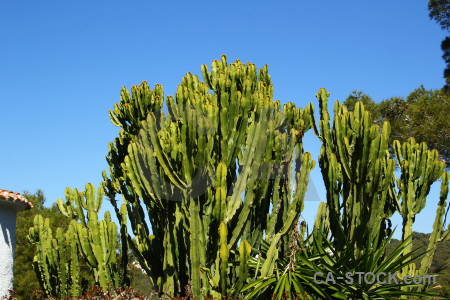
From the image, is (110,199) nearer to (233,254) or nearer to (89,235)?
(89,235)

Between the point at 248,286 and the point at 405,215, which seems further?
the point at 405,215

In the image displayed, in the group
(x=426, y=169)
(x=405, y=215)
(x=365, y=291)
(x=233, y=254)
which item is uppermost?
(x=426, y=169)

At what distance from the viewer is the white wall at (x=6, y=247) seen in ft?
36.7

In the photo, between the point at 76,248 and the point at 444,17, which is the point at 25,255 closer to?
the point at 76,248

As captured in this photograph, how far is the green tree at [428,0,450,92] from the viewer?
19.1m

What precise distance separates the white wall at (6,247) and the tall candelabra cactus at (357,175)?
22.1 ft

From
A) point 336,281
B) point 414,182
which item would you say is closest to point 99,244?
point 336,281

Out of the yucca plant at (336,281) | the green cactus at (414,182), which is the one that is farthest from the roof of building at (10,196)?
the green cactus at (414,182)

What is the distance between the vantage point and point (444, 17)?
62.8ft

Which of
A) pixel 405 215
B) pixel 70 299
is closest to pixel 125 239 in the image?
pixel 70 299

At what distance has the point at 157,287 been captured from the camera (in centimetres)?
964

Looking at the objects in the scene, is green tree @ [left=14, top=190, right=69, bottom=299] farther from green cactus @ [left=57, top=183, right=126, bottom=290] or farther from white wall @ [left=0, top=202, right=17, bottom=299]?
green cactus @ [left=57, top=183, right=126, bottom=290]

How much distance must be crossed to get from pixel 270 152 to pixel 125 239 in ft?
11.2

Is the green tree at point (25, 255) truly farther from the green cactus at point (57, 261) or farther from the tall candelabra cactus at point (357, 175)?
the tall candelabra cactus at point (357, 175)
